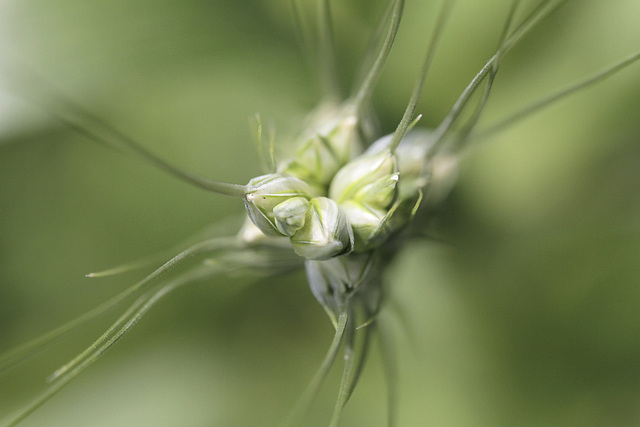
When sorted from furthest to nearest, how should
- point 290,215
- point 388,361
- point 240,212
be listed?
point 240,212 → point 388,361 → point 290,215

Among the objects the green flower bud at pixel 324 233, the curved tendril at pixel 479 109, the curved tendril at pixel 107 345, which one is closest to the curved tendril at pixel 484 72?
the curved tendril at pixel 479 109

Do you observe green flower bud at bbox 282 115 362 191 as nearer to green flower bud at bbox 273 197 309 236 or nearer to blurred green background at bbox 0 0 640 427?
green flower bud at bbox 273 197 309 236

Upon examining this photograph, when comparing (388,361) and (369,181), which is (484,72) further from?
(388,361)

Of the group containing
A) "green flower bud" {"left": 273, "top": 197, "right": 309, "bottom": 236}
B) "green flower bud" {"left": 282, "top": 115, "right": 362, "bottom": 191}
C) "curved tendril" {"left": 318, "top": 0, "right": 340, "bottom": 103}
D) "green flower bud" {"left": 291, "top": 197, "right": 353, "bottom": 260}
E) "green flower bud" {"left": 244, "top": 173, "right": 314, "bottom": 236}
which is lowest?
"green flower bud" {"left": 291, "top": 197, "right": 353, "bottom": 260}

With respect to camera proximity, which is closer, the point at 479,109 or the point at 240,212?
the point at 479,109

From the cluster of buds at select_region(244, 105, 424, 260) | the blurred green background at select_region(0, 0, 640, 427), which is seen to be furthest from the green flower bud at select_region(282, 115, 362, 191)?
the blurred green background at select_region(0, 0, 640, 427)

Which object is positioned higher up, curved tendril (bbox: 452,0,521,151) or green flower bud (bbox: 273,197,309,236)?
curved tendril (bbox: 452,0,521,151)

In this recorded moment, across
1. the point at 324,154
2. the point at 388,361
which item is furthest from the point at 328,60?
the point at 388,361
